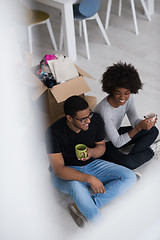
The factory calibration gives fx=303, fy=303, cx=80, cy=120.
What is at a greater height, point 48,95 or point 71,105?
point 71,105

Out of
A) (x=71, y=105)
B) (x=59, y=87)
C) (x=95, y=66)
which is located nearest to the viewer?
(x=71, y=105)

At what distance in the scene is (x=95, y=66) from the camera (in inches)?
112

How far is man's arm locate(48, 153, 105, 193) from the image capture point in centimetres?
137

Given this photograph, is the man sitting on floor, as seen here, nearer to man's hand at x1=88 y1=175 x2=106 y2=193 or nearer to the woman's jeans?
man's hand at x1=88 y1=175 x2=106 y2=193

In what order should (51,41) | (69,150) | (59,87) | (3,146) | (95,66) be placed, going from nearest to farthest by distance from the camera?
(3,146) → (69,150) → (59,87) → (95,66) → (51,41)

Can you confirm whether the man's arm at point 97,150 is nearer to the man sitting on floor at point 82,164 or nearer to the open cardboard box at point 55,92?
the man sitting on floor at point 82,164

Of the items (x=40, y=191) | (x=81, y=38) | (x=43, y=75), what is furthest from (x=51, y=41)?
(x=40, y=191)

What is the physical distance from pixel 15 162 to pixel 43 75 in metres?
1.75

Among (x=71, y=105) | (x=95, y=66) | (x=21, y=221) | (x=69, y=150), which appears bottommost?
(x=95, y=66)

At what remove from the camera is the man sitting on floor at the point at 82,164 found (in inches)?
53.6

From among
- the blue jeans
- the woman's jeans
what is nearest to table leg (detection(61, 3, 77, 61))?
the woman's jeans

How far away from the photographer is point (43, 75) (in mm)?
1921

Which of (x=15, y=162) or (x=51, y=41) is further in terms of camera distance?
(x=51, y=41)

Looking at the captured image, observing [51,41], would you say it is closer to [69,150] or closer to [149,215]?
[69,150]
